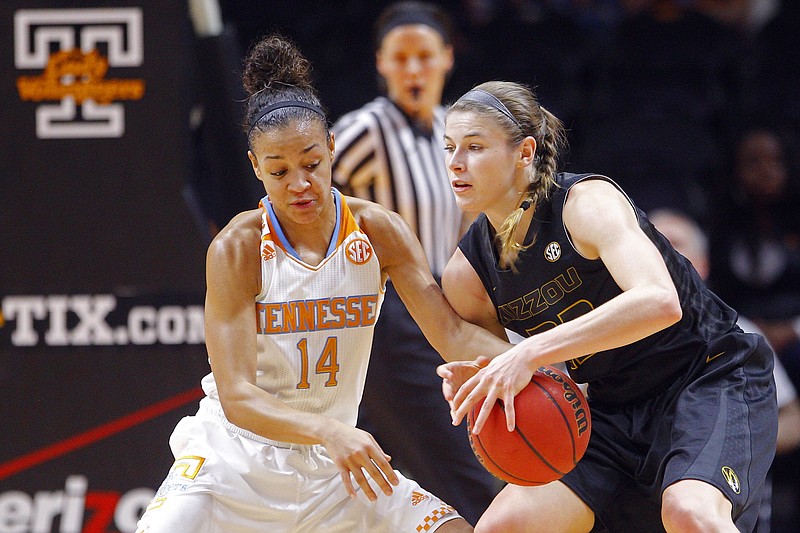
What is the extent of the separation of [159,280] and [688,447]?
8.49ft

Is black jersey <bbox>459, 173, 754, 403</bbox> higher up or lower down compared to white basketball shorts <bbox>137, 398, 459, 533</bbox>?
higher up

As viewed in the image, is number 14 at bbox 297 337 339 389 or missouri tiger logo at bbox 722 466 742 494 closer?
missouri tiger logo at bbox 722 466 742 494

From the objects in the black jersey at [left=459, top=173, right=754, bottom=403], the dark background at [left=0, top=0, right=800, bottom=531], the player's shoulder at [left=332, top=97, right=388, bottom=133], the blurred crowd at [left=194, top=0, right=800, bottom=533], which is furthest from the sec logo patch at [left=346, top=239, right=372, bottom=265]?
the blurred crowd at [left=194, top=0, right=800, bottom=533]

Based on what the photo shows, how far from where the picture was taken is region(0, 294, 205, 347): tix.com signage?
514 centimetres

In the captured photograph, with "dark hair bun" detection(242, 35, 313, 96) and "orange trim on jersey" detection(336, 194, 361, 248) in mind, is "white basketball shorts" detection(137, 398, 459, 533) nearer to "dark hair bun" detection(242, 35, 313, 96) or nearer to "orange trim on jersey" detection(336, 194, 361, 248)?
"orange trim on jersey" detection(336, 194, 361, 248)

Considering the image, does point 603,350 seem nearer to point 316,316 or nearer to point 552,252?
point 552,252

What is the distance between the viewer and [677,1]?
882 centimetres

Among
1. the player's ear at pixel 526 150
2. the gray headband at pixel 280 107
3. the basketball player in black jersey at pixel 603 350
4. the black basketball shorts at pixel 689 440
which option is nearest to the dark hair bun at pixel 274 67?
the gray headband at pixel 280 107

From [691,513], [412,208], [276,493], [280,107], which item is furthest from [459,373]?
[412,208]

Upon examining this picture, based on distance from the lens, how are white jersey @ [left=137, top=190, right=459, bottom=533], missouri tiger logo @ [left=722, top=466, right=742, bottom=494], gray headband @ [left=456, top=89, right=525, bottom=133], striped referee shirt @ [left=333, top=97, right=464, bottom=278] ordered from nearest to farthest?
1. missouri tiger logo @ [left=722, top=466, right=742, bottom=494]
2. white jersey @ [left=137, top=190, right=459, bottom=533]
3. gray headband @ [left=456, top=89, right=525, bottom=133]
4. striped referee shirt @ [left=333, top=97, right=464, bottom=278]

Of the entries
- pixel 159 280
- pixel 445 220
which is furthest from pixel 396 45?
pixel 159 280

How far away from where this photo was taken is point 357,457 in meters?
3.31

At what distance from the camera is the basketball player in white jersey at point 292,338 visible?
3.53 meters

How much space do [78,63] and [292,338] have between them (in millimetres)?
2086
